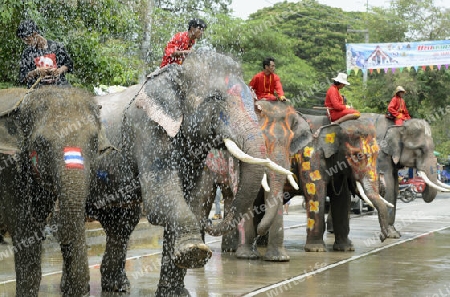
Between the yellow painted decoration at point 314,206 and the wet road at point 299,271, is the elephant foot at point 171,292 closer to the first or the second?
the wet road at point 299,271

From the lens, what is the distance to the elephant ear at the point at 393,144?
1700cm

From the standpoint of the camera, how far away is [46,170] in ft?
23.9

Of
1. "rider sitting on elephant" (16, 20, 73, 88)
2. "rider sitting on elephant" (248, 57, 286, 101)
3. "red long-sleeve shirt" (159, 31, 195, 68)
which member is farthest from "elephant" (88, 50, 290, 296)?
"rider sitting on elephant" (248, 57, 286, 101)

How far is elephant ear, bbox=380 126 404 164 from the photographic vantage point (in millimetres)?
17000

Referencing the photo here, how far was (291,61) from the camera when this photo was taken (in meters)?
38.2

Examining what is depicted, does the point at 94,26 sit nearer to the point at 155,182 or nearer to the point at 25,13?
the point at 25,13

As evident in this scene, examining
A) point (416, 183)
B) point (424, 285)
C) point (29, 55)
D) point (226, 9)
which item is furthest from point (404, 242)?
point (416, 183)

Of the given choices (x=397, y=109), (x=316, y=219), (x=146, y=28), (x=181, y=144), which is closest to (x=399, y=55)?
(x=397, y=109)

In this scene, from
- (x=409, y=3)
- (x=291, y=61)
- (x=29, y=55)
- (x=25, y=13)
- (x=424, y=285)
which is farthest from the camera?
(x=291, y=61)

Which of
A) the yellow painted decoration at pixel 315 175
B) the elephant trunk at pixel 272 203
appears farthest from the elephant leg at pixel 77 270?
the yellow painted decoration at pixel 315 175

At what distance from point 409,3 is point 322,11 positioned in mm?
14704

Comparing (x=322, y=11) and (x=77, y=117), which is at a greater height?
(x=322, y=11)

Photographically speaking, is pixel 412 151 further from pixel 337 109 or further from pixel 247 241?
pixel 247 241

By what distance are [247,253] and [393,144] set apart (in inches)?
228
